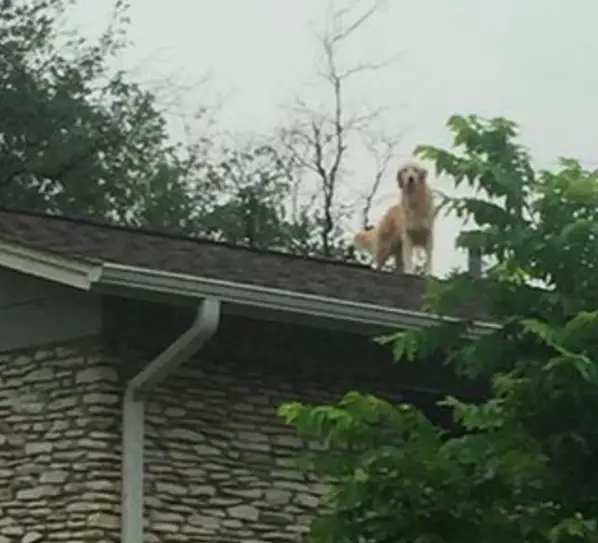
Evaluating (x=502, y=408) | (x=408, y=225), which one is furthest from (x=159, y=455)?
(x=408, y=225)

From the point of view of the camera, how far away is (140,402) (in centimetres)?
973

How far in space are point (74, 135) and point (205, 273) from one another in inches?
671

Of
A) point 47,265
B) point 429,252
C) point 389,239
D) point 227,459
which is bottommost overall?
point 227,459

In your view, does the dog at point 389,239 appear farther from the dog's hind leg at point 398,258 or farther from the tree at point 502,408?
the tree at point 502,408

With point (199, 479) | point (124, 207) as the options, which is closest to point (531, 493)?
point (199, 479)

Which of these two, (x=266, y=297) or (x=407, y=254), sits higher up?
(x=407, y=254)

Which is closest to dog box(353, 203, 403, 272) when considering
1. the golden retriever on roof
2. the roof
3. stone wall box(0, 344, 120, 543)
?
the golden retriever on roof

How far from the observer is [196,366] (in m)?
10.0

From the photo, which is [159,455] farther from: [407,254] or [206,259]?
[407,254]

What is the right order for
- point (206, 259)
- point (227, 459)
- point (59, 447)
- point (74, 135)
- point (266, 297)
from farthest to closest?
point (74, 135)
point (206, 259)
point (227, 459)
point (59, 447)
point (266, 297)

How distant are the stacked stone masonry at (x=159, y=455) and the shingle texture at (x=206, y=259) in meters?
0.57

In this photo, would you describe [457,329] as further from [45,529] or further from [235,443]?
[45,529]

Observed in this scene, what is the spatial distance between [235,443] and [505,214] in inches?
103

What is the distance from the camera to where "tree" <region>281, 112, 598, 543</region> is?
7602 millimetres
